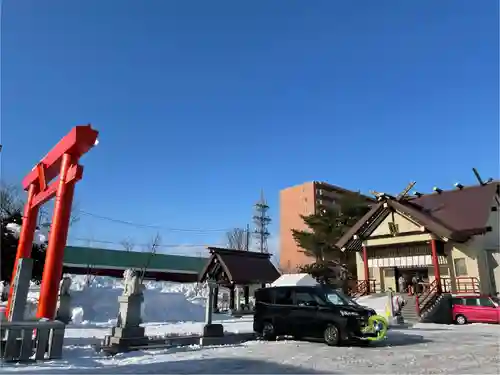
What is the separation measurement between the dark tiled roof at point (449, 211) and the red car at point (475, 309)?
5795 mm

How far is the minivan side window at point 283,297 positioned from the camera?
45.8ft

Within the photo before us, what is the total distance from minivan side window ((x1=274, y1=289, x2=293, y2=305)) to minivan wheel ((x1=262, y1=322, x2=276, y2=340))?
803 millimetres

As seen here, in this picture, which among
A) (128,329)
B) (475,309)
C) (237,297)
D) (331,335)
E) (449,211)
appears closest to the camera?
(128,329)

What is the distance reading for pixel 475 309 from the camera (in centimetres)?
2200

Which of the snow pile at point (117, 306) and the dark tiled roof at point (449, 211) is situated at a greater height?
the dark tiled roof at point (449, 211)

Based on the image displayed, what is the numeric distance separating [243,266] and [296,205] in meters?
50.9

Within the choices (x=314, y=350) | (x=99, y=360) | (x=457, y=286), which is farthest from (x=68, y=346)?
(x=457, y=286)

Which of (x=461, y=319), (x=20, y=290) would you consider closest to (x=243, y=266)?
(x=461, y=319)

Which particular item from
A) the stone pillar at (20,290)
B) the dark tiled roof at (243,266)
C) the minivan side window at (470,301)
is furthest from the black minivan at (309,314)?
the dark tiled roof at (243,266)

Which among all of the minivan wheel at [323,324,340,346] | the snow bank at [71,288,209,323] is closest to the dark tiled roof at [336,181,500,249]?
the snow bank at [71,288,209,323]

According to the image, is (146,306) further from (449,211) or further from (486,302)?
(449,211)

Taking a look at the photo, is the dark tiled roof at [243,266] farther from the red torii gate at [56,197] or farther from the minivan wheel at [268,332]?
the red torii gate at [56,197]

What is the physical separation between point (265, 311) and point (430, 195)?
24316 millimetres

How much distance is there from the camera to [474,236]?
28266 millimetres
